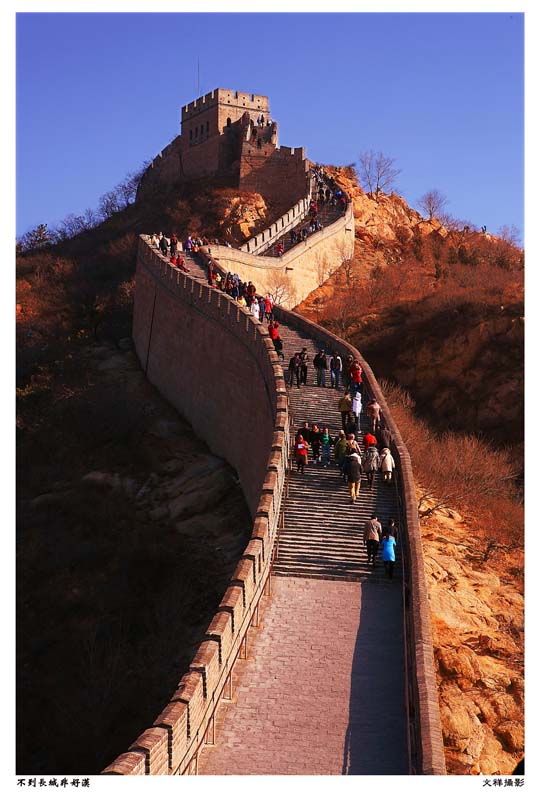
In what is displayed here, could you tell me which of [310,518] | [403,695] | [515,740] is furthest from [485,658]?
[403,695]

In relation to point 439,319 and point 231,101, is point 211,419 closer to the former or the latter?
point 439,319

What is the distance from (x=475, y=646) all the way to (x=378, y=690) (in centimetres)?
540

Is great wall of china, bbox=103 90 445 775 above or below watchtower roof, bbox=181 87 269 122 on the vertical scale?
below

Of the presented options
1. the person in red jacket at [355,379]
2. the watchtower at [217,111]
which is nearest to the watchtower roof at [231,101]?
the watchtower at [217,111]

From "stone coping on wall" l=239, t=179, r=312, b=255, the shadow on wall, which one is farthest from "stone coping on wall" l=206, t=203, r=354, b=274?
the shadow on wall

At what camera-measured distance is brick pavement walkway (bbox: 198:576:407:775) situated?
10.6m

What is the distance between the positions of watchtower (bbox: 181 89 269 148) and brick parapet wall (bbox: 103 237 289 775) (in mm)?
16424

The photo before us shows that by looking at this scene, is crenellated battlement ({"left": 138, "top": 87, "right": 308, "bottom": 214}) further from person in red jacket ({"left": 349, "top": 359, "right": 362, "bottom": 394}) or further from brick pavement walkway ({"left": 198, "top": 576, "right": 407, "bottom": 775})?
brick pavement walkway ({"left": 198, "top": 576, "right": 407, "bottom": 775})

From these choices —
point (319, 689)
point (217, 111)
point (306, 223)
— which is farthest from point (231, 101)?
point (319, 689)

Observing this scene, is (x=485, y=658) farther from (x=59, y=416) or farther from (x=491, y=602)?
(x=59, y=416)

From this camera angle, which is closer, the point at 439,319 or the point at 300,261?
the point at 439,319

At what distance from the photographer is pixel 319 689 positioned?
39.0 ft

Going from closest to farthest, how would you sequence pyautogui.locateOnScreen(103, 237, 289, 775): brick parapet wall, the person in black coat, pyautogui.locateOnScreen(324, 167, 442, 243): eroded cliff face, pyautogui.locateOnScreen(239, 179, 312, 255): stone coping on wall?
pyautogui.locateOnScreen(103, 237, 289, 775): brick parapet wall
the person in black coat
pyautogui.locateOnScreen(239, 179, 312, 255): stone coping on wall
pyautogui.locateOnScreen(324, 167, 442, 243): eroded cliff face

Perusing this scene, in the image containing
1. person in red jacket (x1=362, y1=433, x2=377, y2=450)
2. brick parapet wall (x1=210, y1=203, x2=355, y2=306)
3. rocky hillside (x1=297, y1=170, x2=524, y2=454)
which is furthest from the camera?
brick parapet wall (x1=210, y1=203, x2=355, y2=306)
